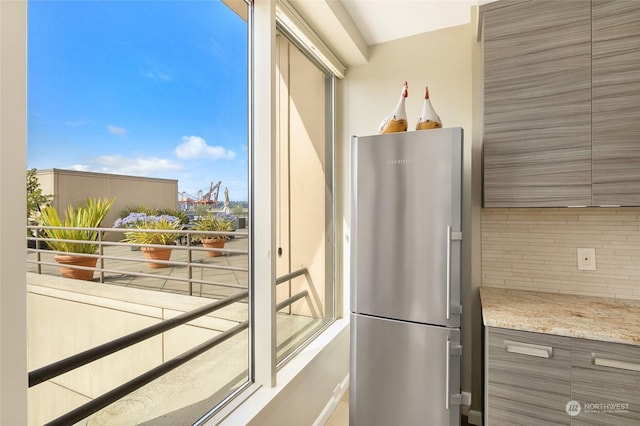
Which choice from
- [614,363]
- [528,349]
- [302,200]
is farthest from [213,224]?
[614,363]

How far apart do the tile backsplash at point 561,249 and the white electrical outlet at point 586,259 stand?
0.8 inches

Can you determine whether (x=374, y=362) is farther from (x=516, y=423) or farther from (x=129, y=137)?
(x=129, y=137)

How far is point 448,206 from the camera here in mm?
1659

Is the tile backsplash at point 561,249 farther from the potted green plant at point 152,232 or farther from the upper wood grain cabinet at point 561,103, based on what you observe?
the potted green plant at point 152,232

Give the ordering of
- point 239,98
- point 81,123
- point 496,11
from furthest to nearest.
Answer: point 496,11 < point 239,98 < point 81,123

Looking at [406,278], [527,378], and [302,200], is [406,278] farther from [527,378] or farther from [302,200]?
[302,200]

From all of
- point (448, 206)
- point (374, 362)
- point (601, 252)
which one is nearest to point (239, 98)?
point (448, 206)

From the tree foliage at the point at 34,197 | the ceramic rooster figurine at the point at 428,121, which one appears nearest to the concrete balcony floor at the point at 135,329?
the tree foliage at the point at 34,197

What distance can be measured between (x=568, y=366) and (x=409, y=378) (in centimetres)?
75

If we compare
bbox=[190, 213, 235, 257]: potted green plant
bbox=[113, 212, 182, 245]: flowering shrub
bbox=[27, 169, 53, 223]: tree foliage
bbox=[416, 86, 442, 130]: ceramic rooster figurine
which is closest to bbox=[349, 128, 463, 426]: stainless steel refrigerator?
bbox=[416, 86, 442, 130]: ceramic rooster figurine

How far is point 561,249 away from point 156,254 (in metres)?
2.29

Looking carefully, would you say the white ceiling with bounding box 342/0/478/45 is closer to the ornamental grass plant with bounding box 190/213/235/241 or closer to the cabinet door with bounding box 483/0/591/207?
the cabinet door with bounding box 483/0/591/207

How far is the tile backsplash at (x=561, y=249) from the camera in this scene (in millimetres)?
1816

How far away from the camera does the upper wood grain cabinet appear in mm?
1594
